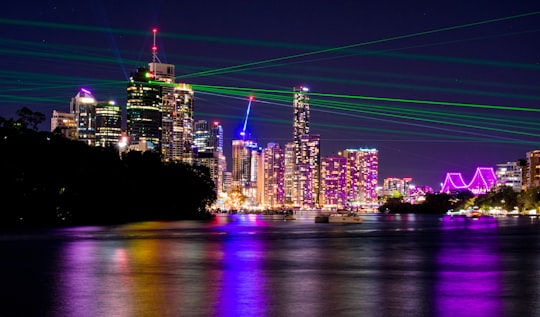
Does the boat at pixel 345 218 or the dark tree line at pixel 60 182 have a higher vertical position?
the dark tree line at pixel 60 182

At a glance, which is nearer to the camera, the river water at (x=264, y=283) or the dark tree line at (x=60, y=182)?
the river water at (x=264, y=283)

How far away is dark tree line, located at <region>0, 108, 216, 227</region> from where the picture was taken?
87625 mm

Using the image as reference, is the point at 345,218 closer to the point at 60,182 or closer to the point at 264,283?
the point at 60,182

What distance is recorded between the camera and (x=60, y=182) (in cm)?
9281

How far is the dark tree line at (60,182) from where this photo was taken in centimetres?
8762

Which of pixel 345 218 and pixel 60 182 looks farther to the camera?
pixel 345 218

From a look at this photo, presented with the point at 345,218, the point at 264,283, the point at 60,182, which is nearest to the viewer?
the point at 264,283

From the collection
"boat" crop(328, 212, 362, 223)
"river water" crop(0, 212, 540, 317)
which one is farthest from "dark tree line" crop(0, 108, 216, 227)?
"river water" crop(0, 212, 540, 317)

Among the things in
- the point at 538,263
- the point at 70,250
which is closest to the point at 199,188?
the point at 70,250

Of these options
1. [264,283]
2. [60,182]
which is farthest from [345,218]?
[264,283]

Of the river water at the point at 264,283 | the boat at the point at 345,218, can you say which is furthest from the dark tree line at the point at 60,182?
the river water at the point at 264,283

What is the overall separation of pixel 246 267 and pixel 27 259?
10620mm

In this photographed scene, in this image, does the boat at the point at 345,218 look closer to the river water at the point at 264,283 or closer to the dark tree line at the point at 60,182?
the dark tree line at the point at 60,182

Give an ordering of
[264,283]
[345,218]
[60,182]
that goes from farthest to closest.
→ [345,218] → [60,182] → [264,283]
